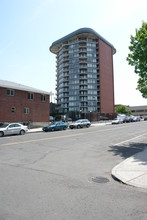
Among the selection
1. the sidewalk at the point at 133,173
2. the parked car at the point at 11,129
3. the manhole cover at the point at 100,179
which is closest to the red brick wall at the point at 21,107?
the parked car at the point at 11,129

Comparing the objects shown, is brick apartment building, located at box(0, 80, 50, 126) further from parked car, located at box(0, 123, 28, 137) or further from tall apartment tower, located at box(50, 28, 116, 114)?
tall apartment tower, located at box(50, 28, 116, 114)

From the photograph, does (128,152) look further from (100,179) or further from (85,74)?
(85,74)

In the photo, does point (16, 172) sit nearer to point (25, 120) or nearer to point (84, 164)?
point (84, 164)

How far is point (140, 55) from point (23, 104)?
81.4 feet

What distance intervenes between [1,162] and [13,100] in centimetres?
2618

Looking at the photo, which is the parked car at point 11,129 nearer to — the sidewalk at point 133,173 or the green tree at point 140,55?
the green tree at point 140,55

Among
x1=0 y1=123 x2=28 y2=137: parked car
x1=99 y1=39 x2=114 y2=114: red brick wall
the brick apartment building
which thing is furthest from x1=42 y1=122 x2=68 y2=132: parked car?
x1=99 y1=39 x2=114 y2=114: red brick wall

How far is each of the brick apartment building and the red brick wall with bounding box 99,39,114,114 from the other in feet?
168

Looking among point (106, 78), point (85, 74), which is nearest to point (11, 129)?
point (85, 74)

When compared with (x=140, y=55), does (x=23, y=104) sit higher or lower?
lower

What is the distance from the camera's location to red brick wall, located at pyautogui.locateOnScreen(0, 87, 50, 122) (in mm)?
32062

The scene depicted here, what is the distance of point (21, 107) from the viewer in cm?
3453

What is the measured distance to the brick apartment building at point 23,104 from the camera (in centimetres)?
3219

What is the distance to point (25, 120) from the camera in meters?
35.0
